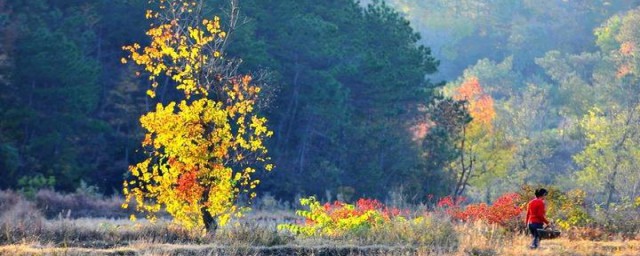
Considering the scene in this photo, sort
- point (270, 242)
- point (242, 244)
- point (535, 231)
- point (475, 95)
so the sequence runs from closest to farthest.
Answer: point (242, 244)
point (270, 242)
point (535, 231)
point (475, 95)

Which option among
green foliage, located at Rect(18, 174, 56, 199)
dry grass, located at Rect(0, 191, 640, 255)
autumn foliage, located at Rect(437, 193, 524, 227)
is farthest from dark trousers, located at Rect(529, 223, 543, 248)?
green foliage, located at Rect(18, 174, 56, 199)

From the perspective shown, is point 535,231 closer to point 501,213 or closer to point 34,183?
point 501,213

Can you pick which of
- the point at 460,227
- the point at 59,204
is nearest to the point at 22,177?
the point at 59,204

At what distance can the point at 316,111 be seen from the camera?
55156 millimetres

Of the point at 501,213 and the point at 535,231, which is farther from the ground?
the point at 501,213

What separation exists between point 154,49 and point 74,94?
889 inches

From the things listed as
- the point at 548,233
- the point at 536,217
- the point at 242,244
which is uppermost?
the point at 536,217

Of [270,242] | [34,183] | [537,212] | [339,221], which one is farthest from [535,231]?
[34,183]

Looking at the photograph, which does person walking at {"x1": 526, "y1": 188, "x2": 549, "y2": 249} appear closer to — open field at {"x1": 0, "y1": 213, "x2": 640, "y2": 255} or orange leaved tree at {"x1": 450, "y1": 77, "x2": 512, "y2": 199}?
open field at {"x1": 0, "y1": 213, "x2": 640, "y2": 255}

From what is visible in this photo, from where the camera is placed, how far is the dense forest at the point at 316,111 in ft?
142

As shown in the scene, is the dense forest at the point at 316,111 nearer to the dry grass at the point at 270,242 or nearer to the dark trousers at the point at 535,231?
the dry grass at the point at 270,242

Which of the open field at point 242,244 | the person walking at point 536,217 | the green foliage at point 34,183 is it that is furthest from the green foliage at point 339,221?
the green foliage at point 34,183

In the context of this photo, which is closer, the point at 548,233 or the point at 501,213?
the point at 548,233

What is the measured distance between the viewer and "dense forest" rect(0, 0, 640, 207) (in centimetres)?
4316
